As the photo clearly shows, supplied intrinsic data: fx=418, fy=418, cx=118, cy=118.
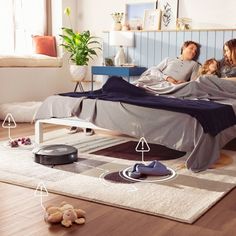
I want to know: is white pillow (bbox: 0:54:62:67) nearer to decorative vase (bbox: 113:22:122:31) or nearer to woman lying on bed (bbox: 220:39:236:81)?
decorative vase (bbox: 113:22:122:31)

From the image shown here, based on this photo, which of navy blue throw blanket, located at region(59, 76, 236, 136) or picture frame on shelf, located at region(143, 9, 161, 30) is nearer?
navy blue throw blanket, located at region(59, 76, 236, 136)

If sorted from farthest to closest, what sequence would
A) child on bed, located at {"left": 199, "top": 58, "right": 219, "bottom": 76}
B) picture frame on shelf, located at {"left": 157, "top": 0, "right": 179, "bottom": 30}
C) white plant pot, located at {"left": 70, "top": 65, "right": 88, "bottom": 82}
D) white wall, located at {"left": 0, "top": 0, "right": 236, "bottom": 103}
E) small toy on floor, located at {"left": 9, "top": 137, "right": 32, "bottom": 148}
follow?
white plant pot, located at {"left": 70, "top": 65, "right": 88, "bottom": 82}, picture frame on shelf, located at {"left": 157, "top": 0, "right": 179, "bottom": 30}, white wall, located at {"left": 0, "top": 0, "right": 236, "bottom": 103}, child on bed, located at {"left": 199, "top": 58, "right": 219, "bottom": 76}, small toy on floor, located at {"left": 9, "top": 137, "right": 32, "bottom": 148}

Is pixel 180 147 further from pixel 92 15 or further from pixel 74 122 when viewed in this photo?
Result: pixel 92 15

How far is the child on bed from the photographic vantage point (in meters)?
4.79

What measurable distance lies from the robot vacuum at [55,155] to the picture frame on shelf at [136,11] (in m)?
3.15

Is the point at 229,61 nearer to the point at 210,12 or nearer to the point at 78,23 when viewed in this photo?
the point at 210,12

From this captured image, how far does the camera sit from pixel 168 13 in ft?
18.7

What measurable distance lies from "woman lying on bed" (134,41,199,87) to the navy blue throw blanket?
0.93 meters

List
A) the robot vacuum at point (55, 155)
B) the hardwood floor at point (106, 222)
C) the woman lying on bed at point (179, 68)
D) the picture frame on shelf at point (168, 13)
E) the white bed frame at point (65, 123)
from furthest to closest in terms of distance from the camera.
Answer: the picture frame on shelf at point (168, 13), the woman lying on bed at point (179, 68), the white bed frame at point (65, 123), the robot vacuum at point (55, 155), the hardwood floor at point (106, 222)

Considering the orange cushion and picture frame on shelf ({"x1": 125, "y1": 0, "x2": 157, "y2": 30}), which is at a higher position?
picture frame on shelf ({"x1": 125, "y1": 0, "x2": 157, "y2": 30})

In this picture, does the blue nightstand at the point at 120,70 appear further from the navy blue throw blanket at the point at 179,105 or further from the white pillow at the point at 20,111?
the navy blue throw blanket at the point at 179,105

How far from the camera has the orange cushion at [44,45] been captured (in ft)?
21.0

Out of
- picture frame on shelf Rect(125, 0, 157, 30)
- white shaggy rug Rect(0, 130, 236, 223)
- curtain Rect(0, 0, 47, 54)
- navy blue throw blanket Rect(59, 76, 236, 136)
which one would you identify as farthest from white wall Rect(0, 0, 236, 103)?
white shaggy rug Rect(0, 130, 236, 223)

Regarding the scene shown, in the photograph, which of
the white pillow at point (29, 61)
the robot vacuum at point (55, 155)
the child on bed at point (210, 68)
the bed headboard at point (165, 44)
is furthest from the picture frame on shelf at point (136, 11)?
the robot vacuum at point (55, 155)
